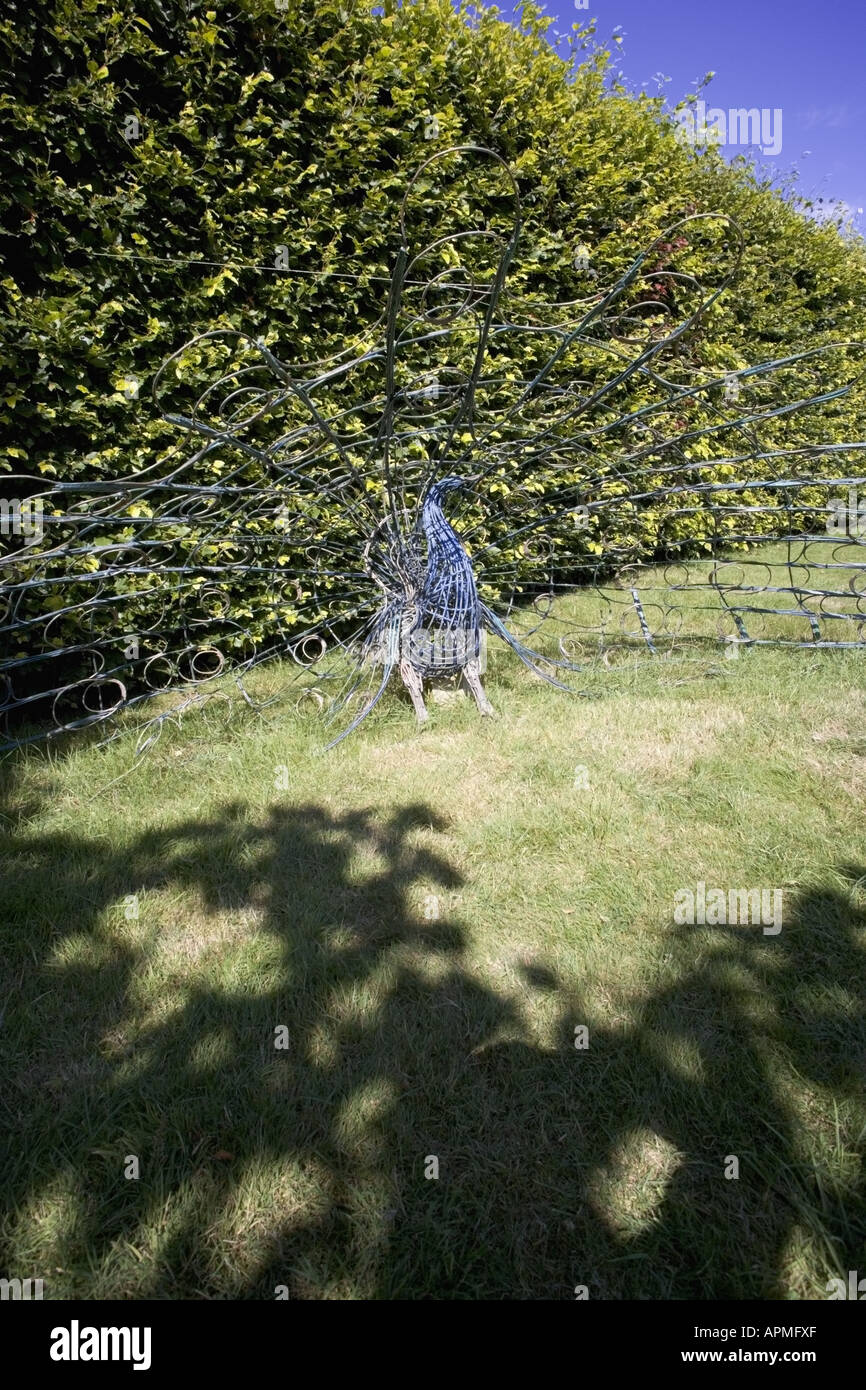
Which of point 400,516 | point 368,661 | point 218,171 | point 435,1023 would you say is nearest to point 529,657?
point 368,661

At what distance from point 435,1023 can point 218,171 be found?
13.5 feet

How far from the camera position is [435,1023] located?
1634 millimetres

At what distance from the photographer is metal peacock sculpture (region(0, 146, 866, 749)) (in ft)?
8.91

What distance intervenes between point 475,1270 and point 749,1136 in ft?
1.98

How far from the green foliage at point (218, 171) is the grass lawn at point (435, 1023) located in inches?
75.7

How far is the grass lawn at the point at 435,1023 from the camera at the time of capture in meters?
1.20

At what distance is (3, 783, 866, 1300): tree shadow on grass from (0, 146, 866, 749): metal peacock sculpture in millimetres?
1221

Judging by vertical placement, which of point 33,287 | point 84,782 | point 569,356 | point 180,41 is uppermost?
point 180,41

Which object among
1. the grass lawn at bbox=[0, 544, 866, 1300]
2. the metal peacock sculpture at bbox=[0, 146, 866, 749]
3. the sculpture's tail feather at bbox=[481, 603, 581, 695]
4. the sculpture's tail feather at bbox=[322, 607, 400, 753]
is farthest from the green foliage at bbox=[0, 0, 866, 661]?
the grass lawn at bbox=[0, 544, 866, 1300]

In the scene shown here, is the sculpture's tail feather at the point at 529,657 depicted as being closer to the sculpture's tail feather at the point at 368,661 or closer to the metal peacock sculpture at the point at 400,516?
the metal peacock sculpture at the point at 400,516

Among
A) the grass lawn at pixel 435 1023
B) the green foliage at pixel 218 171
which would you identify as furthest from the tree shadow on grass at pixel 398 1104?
the green foliage at pixel 218 171
